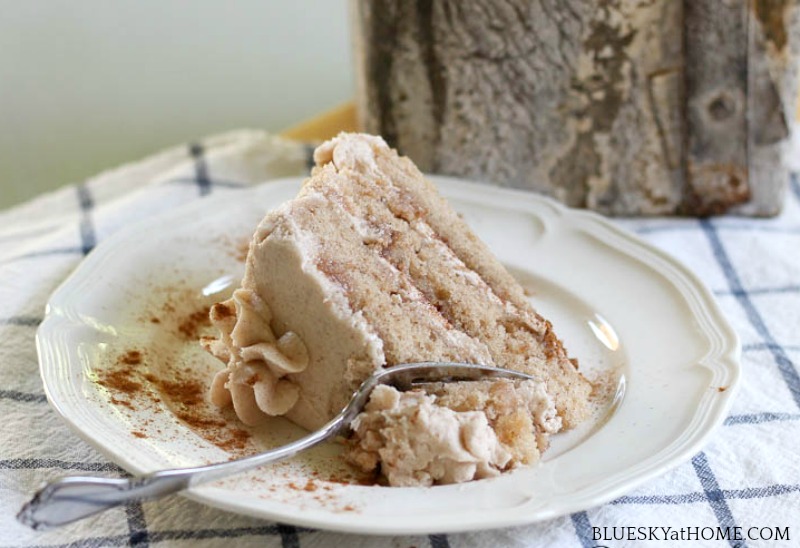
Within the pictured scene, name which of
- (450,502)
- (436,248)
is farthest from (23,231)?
(450,502)

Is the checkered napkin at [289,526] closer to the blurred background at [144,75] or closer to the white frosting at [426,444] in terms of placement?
the white frosting at [426,444]

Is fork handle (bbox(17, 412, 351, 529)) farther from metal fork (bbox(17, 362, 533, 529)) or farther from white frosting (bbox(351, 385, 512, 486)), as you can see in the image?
white frosting (bbox(351, 385, 512, 486))

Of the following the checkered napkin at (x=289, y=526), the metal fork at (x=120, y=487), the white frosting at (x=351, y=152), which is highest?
the white frosting at (x=351, y=152)

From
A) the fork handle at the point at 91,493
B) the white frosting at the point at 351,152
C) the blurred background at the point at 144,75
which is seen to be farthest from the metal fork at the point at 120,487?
the blurred background at the point at 144,75

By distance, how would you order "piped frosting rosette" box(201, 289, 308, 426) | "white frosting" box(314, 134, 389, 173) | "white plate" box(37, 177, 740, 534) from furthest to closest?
"white frosting" box(314, 134, 389, 173)
"piped frosting rosette" box(201, 289, 308, 426)
"white plate" box(37, 177, 740, 534)

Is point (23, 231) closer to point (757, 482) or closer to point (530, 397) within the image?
point (530, 397)

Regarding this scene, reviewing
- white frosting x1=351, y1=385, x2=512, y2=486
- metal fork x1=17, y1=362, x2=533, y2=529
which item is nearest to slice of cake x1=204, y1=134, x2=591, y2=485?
white frosting x1=351, y1=385, x2=512, y2=486
